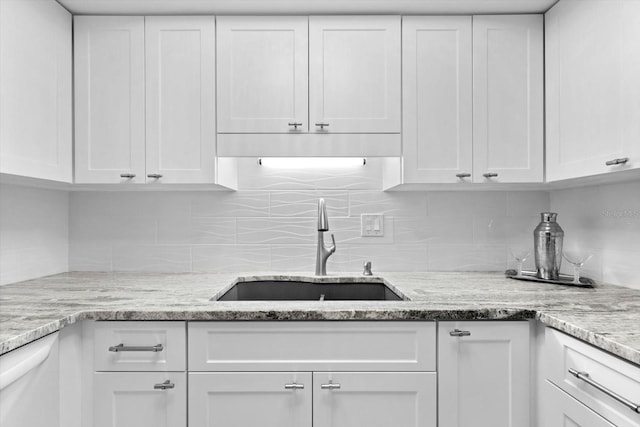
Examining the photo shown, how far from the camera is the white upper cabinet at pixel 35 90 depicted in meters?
1.51

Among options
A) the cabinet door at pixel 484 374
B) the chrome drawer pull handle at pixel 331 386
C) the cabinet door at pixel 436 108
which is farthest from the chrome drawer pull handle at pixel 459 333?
the cabinet door at pixel 436 108

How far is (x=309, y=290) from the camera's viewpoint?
2139 millimetres

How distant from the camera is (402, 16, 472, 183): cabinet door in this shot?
1.89 meters

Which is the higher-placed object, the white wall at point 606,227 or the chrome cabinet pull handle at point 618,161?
the chrome cabinet pull handle at point 618,161

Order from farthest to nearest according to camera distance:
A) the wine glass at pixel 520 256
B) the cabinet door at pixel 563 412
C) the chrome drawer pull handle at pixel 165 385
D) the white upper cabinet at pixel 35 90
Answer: the wine glass at pixel 520 256
the white upper cabinet at pixel 35 90
the chrome drawer pull handle at pixel 165 385
the cabinet door at pixel 563 412

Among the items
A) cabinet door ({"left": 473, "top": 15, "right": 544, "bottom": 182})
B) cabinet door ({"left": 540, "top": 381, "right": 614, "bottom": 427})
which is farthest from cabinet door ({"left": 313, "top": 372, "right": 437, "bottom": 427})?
cabinet door ({"left": 473, "top": 15, "right": 544, "bottom": 182})

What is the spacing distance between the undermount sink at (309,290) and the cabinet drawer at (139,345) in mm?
651

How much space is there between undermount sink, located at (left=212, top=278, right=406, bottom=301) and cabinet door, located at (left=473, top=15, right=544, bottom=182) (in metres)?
0.75

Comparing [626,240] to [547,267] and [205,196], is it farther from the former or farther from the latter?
[205,196]

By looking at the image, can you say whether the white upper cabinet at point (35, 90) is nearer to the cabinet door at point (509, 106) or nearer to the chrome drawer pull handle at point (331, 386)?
the chrome drawer pull handle at point (331, 386)

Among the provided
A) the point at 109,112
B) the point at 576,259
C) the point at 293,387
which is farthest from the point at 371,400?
the point at 109,112

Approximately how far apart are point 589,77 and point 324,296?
1.49 metres

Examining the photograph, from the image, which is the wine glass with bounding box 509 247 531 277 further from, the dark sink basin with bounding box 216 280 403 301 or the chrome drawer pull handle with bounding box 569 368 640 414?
the chrome drawer pull handle with bounding box 569 368 640 414

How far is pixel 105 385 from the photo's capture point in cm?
137
